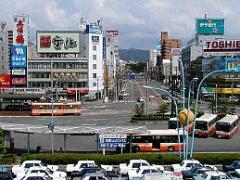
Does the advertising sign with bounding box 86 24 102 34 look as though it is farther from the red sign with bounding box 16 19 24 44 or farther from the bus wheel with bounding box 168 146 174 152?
the bus wheel with bounding box 168 146 174 152

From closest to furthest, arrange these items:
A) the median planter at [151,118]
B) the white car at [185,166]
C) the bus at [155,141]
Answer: the white car at [185,166]
the bus at [155,141]
the median planter at [151,118]

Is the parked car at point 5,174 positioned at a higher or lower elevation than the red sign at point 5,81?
lower

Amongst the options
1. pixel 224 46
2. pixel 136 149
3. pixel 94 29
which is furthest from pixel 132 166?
pixel 224 46

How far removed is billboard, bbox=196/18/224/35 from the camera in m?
160

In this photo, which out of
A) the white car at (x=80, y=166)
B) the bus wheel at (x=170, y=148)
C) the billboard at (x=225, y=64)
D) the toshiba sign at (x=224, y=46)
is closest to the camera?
the white car at (x=80, y=166)

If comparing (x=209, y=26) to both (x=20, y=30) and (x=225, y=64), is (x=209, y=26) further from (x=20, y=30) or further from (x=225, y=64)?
(x=20, y=30)

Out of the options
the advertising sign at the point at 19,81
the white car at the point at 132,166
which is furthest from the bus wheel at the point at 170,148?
the advertising sign at the point at 19,81

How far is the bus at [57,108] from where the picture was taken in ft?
268

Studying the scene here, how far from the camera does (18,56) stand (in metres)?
107

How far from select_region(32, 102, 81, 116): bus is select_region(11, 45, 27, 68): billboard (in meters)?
27.2

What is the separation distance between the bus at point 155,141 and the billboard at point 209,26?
119 metres

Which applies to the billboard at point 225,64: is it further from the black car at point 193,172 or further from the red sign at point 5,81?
the black car at point 193,172

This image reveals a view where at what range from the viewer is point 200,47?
158 metres

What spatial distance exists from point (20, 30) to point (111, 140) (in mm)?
76221
